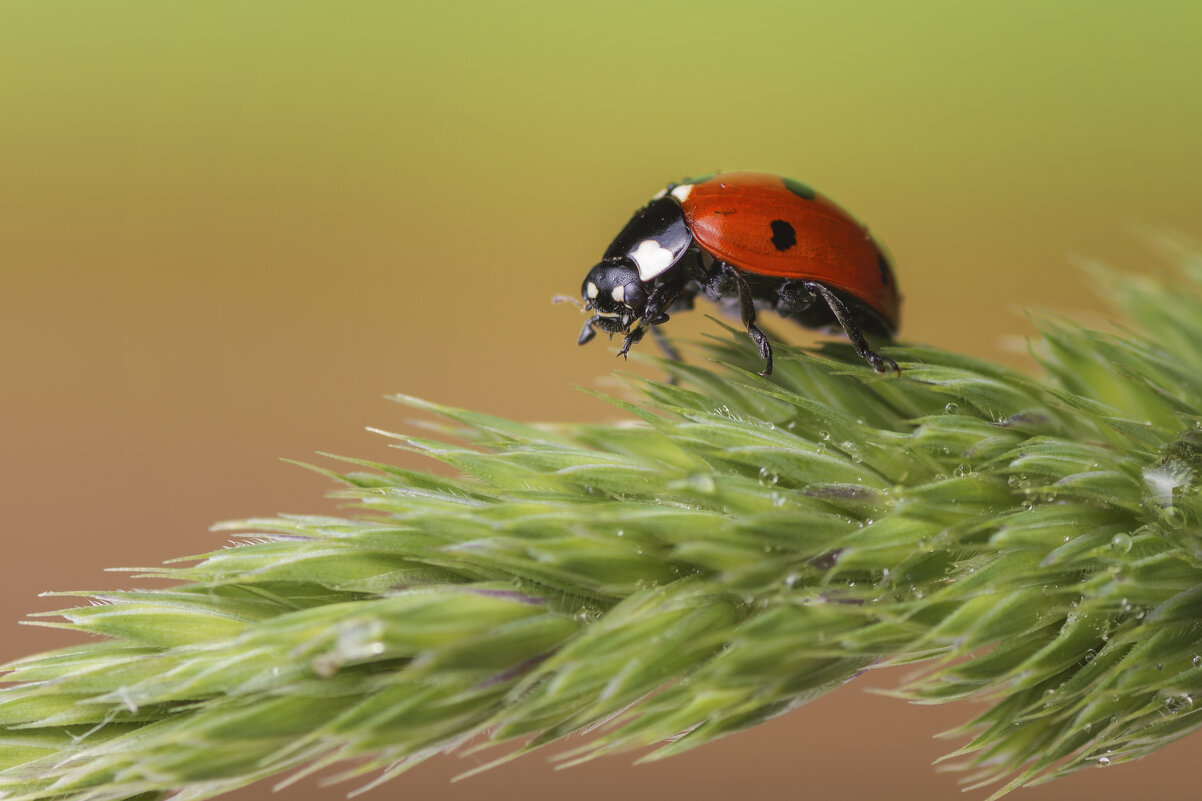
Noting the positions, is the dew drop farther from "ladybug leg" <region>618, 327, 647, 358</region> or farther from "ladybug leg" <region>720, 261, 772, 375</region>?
"ladybug leg" <region>618, 327, 647, 358</region>

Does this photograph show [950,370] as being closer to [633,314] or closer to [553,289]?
[633,314]

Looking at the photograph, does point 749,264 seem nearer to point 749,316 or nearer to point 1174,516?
point 749,316

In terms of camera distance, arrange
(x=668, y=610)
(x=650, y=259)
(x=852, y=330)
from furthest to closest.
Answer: (x=650, y=259) → (x=852, y=330) → (x=668, y=610)

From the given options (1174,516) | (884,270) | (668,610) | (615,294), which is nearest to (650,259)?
(615,294)

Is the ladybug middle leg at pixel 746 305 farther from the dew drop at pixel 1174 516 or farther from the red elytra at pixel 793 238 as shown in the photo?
the dew drop at pixel 1174 516

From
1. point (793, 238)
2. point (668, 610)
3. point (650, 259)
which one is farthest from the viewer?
point (650, 259)

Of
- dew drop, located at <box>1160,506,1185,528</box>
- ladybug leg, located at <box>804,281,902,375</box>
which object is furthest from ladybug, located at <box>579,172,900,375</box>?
dew drop, located at <box>1160,506,1185,528</box>
